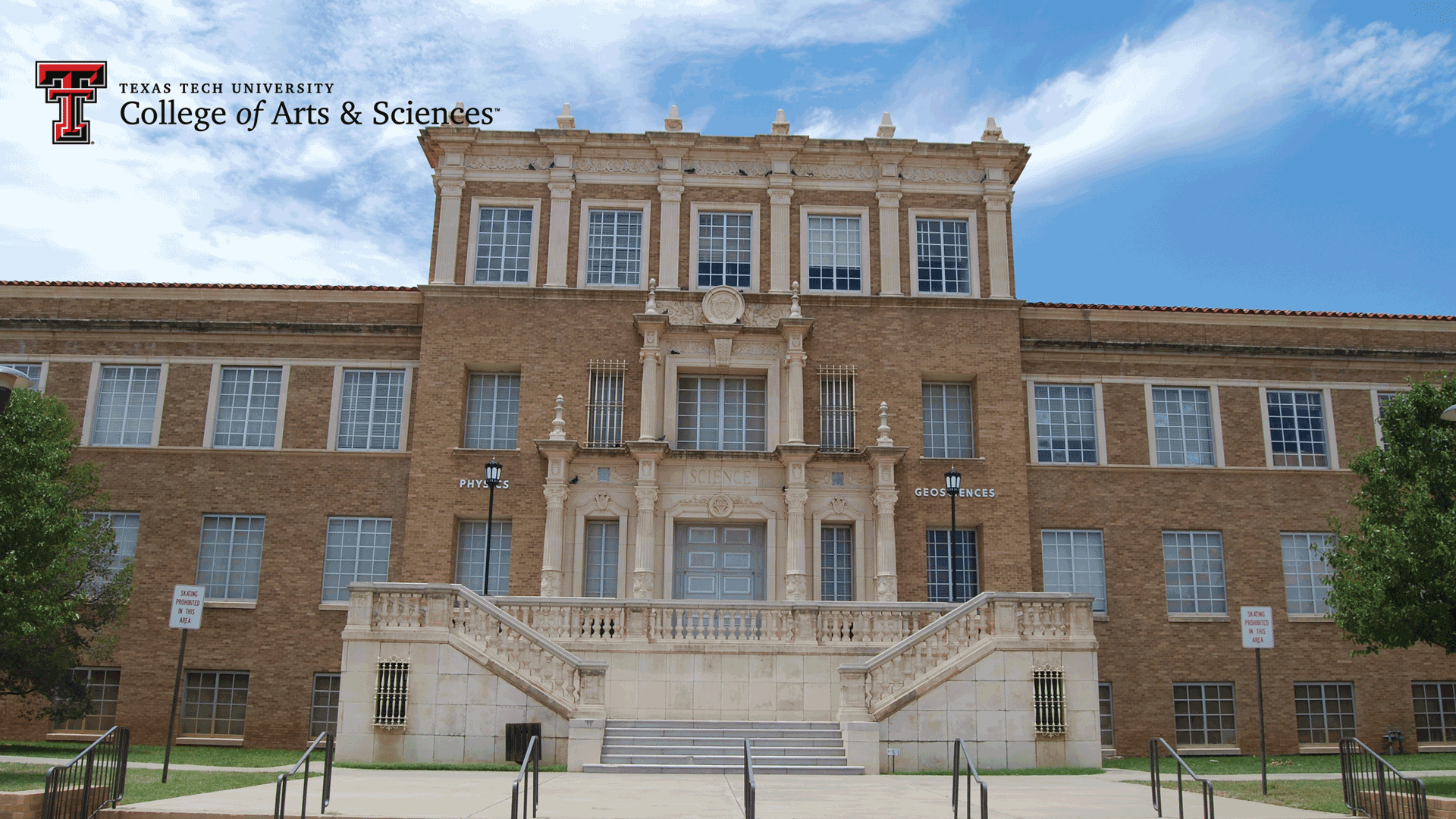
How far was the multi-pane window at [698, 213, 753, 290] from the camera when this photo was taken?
26.5 m

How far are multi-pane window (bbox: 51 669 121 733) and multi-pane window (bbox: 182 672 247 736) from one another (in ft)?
4.90

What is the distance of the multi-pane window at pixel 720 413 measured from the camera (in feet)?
84.5

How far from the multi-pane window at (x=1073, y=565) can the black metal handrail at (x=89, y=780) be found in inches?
760

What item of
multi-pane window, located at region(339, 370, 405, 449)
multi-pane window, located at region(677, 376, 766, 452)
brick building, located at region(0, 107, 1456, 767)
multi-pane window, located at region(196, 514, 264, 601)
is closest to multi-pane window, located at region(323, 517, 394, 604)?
brick building, located at region(0, 107, 1456, 767)

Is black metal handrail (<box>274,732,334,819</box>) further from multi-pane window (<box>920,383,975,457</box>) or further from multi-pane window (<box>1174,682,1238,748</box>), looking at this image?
multi-pane window (<box>1174,682,1238,748</box>)

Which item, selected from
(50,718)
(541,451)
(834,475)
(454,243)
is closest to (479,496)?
(541,451)

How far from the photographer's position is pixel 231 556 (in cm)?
2553

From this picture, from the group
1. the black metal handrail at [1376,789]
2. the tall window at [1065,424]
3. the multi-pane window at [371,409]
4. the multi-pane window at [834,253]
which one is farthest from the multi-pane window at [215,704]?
the black metal handrail at [1376,789]

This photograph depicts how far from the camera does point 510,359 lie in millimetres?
25812

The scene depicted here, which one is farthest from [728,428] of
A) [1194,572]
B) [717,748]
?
[1194,572]

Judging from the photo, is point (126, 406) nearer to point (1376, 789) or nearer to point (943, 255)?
point (943, 255)

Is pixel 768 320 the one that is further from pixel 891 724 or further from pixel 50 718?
pixel 50 718

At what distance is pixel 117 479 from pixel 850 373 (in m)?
17.1

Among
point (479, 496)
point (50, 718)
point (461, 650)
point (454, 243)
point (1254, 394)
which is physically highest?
point (454, 243)
